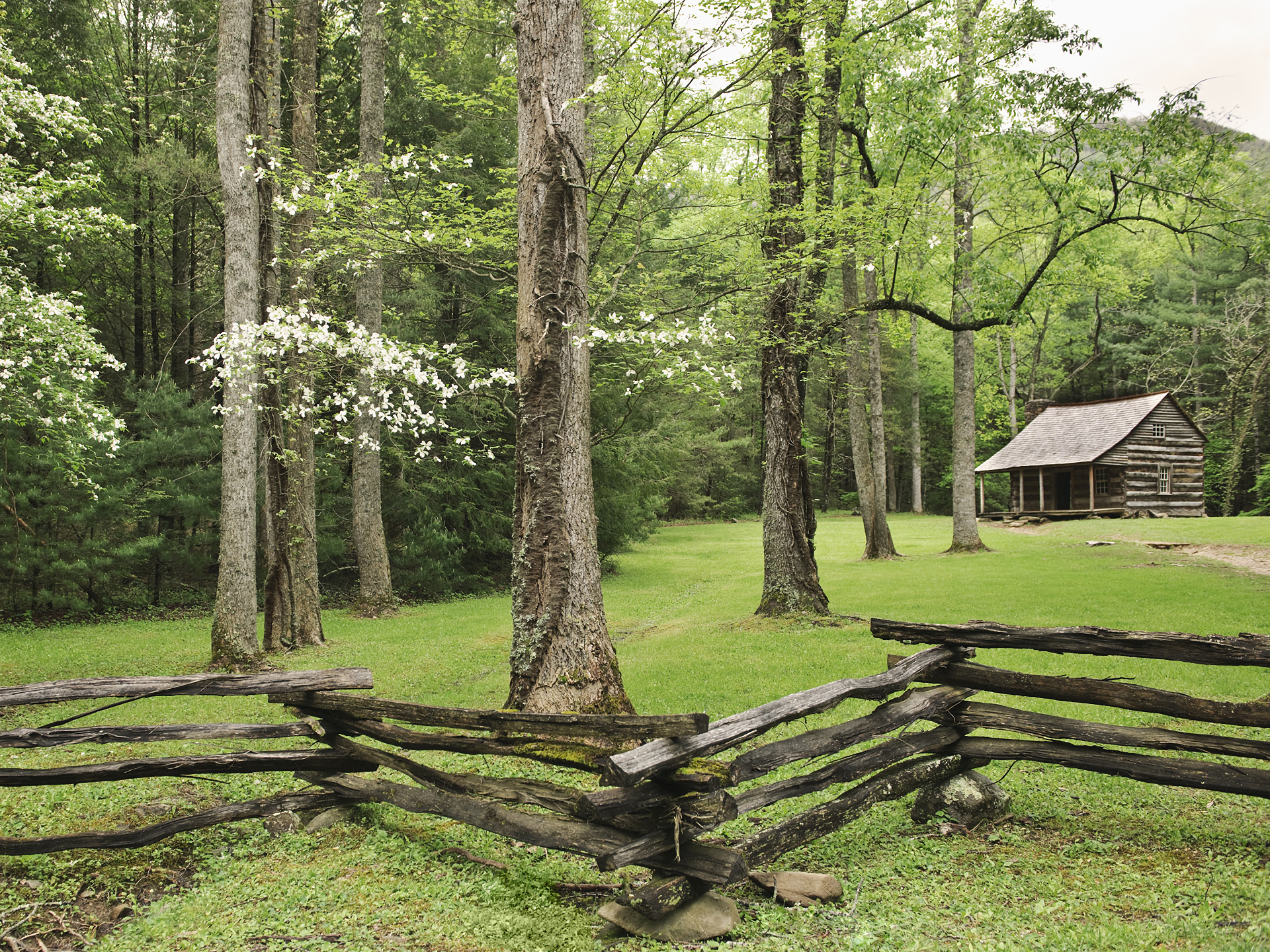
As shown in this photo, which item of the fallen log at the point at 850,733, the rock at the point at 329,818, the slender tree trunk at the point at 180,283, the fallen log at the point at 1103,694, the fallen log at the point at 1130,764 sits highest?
the slender tree trunk at the point at 180,283

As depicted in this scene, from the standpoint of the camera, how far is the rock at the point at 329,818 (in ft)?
16.1

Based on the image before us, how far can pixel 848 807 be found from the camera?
4566mm

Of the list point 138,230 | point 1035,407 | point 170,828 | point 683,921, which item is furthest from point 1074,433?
point 138,230

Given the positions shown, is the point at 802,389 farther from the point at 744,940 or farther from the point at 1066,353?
the point at 1066,353

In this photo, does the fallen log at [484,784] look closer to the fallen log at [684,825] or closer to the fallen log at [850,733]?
the fallen log at [684,825]

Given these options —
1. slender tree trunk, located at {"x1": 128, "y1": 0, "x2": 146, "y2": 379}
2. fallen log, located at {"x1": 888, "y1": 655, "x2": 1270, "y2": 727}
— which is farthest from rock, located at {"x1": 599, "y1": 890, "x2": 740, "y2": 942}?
slender tree trunk, located at {"x1": 128, "y1": 0, "x2": 146, "y2": 379}

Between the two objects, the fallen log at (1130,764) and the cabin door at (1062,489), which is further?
the cabin door at (1062,489)

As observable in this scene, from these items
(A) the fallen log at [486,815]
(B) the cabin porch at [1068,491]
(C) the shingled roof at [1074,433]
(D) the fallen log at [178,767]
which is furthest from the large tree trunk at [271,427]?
(B) the cabin porch at [1068,491]

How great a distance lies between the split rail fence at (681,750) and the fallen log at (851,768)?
0.01 m

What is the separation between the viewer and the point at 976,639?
4.80 meters

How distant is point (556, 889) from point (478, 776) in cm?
83

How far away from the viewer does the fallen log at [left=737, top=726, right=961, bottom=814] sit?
166 inches

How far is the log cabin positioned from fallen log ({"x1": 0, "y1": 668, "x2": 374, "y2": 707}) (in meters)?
31.0

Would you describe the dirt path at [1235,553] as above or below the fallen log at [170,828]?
above
